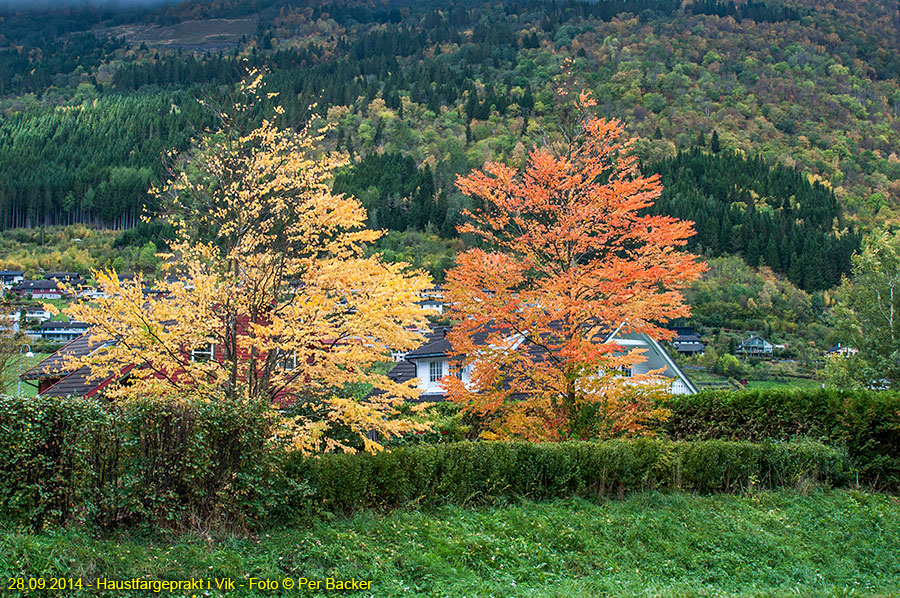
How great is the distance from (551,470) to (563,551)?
8.33ft

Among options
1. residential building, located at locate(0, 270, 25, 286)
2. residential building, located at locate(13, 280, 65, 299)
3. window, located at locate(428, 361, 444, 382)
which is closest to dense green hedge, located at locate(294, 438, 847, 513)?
window, located at locate(428, 361, 444, 382)

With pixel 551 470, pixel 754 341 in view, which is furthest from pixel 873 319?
pixel 754 341

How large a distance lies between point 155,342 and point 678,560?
8.91 m

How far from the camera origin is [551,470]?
499 inches

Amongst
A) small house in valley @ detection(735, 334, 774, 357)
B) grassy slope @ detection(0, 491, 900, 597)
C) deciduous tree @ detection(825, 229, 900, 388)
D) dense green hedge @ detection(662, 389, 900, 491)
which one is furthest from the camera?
small house in valley @ detection(735, 334, 774, 357)

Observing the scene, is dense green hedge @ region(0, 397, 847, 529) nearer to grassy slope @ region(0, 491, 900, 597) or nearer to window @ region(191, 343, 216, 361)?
grassy slope @ region(0, 491, 900, 597)

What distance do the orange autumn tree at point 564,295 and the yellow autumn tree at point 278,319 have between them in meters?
3.19

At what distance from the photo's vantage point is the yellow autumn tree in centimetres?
1101

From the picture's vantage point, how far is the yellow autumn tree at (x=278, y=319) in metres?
11.0

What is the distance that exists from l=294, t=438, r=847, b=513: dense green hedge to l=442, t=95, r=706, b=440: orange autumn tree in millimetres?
2151

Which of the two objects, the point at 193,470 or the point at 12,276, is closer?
the point at 193,470

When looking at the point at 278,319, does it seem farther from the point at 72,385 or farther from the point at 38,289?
the point at 38,289

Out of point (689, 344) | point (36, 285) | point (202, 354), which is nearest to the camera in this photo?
point (202, 354)

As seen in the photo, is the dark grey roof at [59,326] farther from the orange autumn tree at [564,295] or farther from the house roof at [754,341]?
the orange autumn tree at [564,295]
